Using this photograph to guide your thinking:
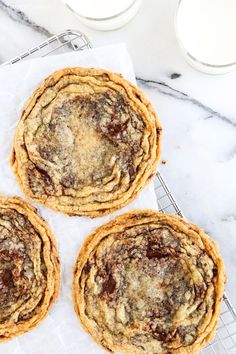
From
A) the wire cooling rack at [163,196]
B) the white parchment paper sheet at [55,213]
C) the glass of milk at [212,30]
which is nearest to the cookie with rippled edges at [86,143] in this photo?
the white parchment paper sheet at [55,213]

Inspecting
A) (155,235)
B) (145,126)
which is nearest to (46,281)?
(155,235)

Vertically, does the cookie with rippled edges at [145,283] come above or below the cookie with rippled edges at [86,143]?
below

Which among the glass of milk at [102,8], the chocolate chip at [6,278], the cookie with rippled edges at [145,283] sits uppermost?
the glass of milk at [102,8]

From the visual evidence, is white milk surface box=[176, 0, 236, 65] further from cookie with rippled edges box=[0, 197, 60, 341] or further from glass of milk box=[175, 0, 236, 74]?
cookie with rippled edges box=[0, 197, 60, 341]

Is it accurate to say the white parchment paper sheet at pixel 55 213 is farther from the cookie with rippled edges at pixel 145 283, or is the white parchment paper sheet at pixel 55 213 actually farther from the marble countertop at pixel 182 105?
the marble countertop at pixel 182 105

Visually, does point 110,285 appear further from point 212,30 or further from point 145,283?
point 212,30

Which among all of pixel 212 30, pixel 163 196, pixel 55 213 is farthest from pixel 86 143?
pixel 212 30

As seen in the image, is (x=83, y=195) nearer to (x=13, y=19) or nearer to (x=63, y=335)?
(x=63, y=335)
